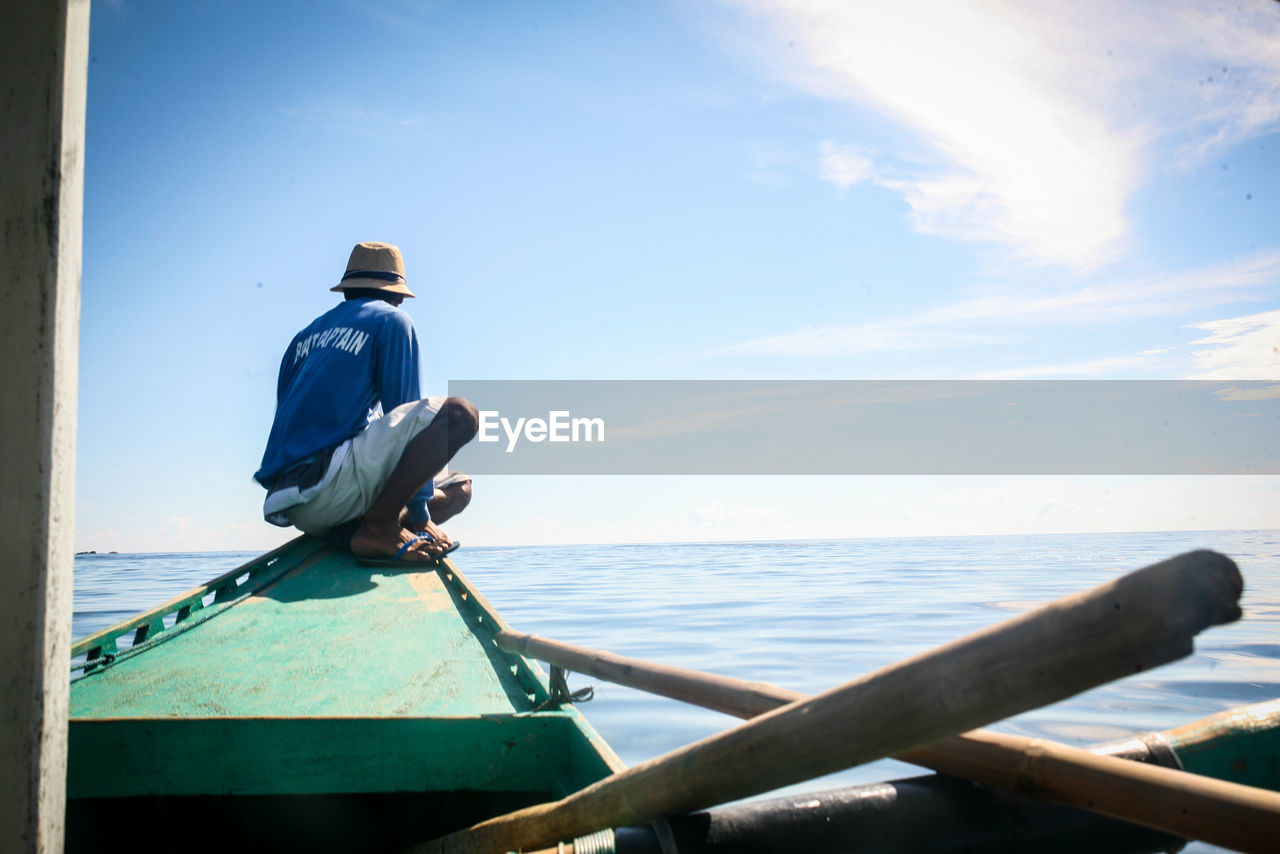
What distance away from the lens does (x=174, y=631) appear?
211cm

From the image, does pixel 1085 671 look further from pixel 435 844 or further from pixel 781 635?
pixel 781 635

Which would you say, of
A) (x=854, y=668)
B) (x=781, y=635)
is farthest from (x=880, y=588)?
(x=854, y=668)

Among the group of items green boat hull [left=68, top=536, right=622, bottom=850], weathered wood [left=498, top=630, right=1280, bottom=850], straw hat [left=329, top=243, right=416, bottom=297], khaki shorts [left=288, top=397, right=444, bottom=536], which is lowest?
green boat hull [left=68, top=536, right=622, bottom=850]

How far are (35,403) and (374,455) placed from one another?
225 cm

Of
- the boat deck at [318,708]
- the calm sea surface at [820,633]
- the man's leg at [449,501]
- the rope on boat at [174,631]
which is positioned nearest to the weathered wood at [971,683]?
the calm sea surface at [820,633]

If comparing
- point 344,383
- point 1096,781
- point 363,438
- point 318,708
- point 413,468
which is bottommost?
point 318,708

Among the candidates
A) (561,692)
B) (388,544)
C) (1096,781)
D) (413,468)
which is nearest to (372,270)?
(413,468)

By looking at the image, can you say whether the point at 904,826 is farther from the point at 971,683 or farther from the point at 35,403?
the point at 35,403

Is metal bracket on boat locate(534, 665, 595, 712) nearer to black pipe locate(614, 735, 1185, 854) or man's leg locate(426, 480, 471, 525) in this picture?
black pipe locate(614, 735, 1185, 854)

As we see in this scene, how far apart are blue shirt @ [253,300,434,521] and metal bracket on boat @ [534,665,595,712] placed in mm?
1779

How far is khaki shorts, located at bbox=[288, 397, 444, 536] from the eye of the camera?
2949 mm

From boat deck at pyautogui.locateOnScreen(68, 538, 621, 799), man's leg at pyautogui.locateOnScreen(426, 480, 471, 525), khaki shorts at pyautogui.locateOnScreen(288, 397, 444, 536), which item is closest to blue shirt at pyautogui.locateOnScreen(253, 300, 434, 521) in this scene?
khaki shorts at pyautogui.locateOnScreen(288, 397, 444, 536)

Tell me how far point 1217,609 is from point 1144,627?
1.6 inches

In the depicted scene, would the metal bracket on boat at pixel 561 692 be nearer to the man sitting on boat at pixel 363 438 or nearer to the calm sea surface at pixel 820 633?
the calm sea surface at pixel 820 633
